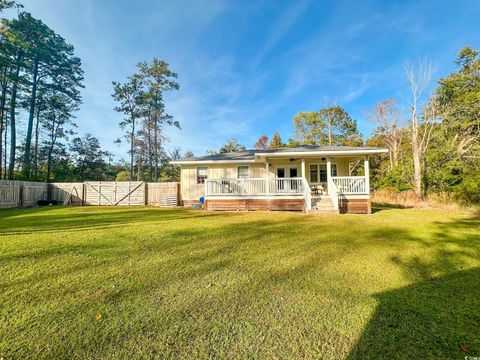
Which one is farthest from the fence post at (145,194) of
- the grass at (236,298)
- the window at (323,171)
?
the window at (323,171)

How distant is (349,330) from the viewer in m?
2.03

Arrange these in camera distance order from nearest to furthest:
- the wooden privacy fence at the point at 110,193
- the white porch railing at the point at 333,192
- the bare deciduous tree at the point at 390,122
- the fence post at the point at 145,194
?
the white porch railing at the point at 333,192 → the wooden privacy fence at the point at 110,193 → the fence post at the point at 145,194 → the bare deciduous tree at the point at 390,122

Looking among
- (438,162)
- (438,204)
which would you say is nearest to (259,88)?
(438,162)

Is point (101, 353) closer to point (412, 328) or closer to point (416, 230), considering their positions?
point (412, 328)

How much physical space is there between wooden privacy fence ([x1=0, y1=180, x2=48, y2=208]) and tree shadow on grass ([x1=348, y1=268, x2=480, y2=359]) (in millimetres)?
18701

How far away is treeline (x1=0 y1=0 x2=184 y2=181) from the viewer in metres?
18.7

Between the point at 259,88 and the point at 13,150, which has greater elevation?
the point at 259,88

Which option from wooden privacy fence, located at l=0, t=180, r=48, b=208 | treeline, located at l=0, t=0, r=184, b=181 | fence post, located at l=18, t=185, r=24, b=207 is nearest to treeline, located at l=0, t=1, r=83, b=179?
treeline, located at l=0, t=0, r=184, b=181

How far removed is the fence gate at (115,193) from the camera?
1579 cm

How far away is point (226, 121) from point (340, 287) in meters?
28.2

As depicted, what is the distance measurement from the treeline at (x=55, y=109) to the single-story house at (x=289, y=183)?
44.5ft

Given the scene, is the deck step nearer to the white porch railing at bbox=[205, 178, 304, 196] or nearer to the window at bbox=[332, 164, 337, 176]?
the white porch railing at bbox=[205, 178, 304, 196]

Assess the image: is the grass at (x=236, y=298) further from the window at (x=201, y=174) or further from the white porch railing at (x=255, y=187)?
the window at (x=201, y=174)

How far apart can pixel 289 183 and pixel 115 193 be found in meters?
13.2
